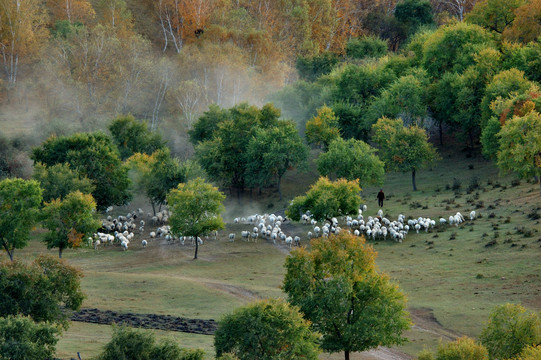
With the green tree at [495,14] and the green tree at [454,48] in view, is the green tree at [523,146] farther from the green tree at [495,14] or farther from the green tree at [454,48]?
the green tree at [495,14]

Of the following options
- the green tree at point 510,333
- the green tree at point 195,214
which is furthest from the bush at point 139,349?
the green tree at point 195,214

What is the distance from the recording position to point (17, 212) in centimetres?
6731

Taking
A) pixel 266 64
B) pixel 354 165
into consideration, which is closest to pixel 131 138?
pixel 354 165

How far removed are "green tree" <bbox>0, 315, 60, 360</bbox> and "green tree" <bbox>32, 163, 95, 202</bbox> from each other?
1726 inches

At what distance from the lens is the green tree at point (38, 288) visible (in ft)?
145

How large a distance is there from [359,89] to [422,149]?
72.2 ft

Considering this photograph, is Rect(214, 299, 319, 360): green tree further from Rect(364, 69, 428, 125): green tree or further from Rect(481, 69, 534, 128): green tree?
Rect(364, 69, 428, 125): green tree

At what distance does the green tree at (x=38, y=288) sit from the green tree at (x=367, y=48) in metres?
101

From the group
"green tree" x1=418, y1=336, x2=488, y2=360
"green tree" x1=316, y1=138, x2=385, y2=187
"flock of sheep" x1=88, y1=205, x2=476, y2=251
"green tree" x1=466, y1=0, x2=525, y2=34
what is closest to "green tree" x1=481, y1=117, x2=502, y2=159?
"green tree" x1=316, y1=138, x2=385, y2=187

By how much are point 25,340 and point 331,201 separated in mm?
40637

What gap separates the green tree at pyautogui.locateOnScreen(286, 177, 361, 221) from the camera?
74375mm

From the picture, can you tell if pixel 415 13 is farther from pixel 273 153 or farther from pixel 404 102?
pixel 273 153

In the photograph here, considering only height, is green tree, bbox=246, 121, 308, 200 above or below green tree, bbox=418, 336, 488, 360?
above

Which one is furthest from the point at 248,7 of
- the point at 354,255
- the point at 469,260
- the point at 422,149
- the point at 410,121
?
the point at 354,255
